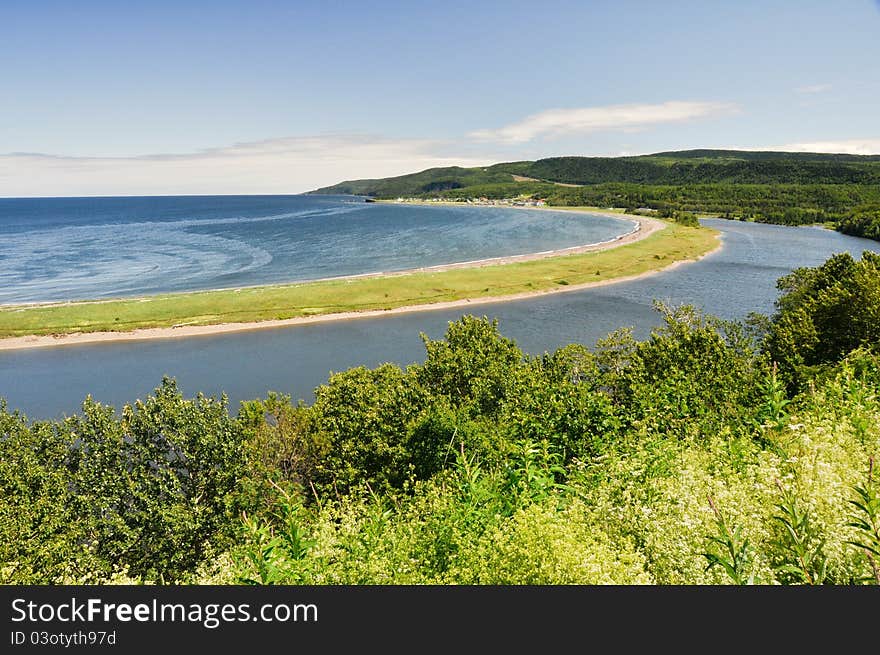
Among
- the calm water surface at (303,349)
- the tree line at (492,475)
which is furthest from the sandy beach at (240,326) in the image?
the tree line at (492,475)

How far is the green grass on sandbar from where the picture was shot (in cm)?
6656

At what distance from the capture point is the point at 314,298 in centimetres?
7706

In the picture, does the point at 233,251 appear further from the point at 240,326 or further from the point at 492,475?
the point at 492,475

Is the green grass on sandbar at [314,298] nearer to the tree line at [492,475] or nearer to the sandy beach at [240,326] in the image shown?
the sandy beach at [240,326]

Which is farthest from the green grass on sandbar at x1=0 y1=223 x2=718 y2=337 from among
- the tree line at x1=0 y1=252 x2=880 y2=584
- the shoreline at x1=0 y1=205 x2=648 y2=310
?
the tree line at x1=0 y1=252 x2=880 y2=584

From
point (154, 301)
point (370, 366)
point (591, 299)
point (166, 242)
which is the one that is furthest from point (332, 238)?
point (370, 366)

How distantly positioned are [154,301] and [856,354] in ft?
255

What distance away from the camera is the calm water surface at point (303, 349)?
47031mm

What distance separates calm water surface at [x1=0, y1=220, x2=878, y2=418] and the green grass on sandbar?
5.98 metres

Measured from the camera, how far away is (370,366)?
168ft

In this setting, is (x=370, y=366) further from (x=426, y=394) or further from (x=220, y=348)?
(x=426, y=394)

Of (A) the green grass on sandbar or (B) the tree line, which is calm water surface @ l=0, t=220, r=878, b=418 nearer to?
(A) the green grass on sandbar

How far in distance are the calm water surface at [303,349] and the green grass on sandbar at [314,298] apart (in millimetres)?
5981

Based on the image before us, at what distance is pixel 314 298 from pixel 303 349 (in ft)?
69.3
